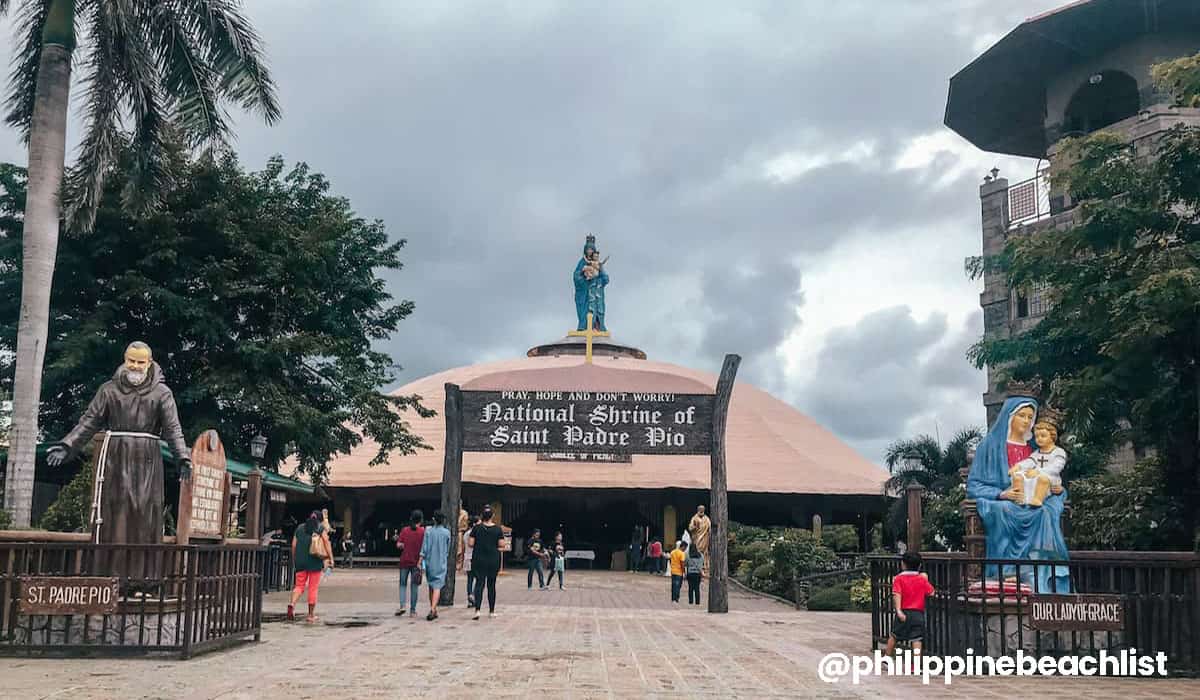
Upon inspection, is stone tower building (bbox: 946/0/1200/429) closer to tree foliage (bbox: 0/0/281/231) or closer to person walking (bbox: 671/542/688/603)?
person walking (bbox: 671/542/688/603)

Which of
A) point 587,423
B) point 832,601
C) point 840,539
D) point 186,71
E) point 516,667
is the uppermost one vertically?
point 186,71

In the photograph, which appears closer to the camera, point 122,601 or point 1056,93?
point 122,601

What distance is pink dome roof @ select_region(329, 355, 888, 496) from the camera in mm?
38312

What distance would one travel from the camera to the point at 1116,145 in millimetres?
17797

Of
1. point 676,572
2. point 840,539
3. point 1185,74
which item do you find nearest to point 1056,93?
point 840,539

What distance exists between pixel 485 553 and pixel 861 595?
29.6 ft

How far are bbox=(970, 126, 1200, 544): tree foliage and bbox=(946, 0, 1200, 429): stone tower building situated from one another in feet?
28.3

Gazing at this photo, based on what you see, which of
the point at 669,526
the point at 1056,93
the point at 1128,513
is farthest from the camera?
the point at 669,526

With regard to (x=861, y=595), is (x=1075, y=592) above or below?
above

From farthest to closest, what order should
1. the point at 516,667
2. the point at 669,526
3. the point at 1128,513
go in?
the point at 669,526 → the point at 1128,513 → the point at 516,667

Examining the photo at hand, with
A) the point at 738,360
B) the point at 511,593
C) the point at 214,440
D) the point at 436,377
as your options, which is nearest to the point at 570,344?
the point at 436,377

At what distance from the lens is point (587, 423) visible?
18328mm

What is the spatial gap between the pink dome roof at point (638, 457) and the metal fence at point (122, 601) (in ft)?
76.1

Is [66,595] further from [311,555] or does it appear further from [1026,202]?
[1026,202]
